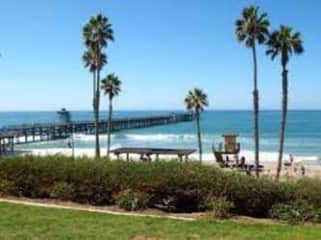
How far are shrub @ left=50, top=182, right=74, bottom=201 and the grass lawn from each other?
180cm

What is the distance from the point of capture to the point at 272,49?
35.9m

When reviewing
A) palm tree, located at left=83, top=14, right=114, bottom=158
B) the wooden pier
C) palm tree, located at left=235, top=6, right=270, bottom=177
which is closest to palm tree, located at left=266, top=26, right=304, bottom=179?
palm tree, located at left=235, top=6, right=270, bottom=177

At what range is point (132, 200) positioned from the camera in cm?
1204

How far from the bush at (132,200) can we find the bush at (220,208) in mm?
1650

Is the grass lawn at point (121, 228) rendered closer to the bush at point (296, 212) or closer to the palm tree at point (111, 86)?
the bush at point (296, 212)

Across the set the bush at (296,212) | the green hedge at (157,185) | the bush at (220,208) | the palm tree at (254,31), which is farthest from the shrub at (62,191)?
the palm tree at (254,31)

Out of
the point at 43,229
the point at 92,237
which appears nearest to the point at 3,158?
the point at 43,229

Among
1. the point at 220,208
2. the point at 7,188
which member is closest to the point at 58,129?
the point at 7,188

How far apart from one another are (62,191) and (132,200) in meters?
2.09

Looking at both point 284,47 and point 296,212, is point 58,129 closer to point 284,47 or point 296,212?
point 284,47

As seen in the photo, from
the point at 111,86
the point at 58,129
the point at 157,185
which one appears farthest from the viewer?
the point at 58,129

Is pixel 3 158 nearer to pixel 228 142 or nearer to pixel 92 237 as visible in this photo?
pixel 92 237

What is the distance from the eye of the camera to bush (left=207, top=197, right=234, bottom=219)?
36.9 ft

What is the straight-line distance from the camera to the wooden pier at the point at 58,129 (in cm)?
7780
